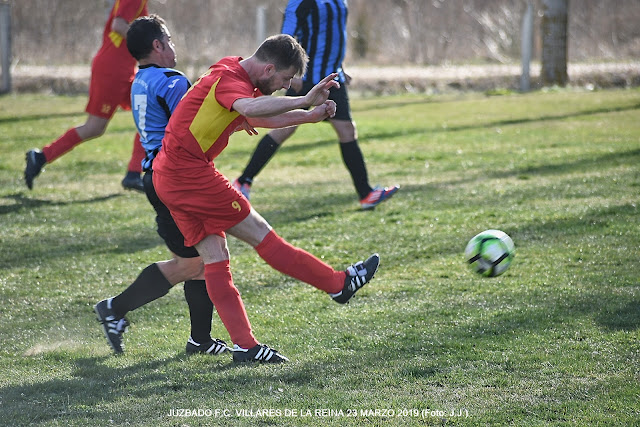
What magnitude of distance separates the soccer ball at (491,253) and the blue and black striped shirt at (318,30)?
2.74 meters

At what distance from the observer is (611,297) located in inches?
182

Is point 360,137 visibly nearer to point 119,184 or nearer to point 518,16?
point 119,184

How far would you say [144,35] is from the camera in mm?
4422

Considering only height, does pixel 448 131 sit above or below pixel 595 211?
below

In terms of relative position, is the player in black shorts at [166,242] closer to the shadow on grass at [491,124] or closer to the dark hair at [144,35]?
the dark hair at [144,35]

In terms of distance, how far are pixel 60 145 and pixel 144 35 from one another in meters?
3.70

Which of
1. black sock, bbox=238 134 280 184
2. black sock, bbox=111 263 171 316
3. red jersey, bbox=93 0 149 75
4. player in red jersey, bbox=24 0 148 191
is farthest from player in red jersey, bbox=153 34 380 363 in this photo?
red jersey, bbox=93 0 149 75

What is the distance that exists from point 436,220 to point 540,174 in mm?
2052

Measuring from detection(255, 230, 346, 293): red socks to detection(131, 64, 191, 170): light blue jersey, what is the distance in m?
0.84

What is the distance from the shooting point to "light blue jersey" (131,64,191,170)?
4.26 m

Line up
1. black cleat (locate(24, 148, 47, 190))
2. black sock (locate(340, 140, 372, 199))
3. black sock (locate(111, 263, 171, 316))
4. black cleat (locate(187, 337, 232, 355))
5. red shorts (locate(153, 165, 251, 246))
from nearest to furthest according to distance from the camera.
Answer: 1. red shorts (locate(153, 165, 251, 246))
2. black cleat (locate(187, 337, 232, 355))
3. black sock (locate(111, 263, 171, 316))
4. black sock (locate(340, 140, 372, 199))
5. black cleat (locate(24, 148, 47, 190))

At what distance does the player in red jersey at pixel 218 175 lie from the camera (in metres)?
3.75

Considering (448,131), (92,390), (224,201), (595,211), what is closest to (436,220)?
(595,211)

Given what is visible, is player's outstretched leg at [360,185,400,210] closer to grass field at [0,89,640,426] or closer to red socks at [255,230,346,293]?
grass field at [0,89,640,426]
